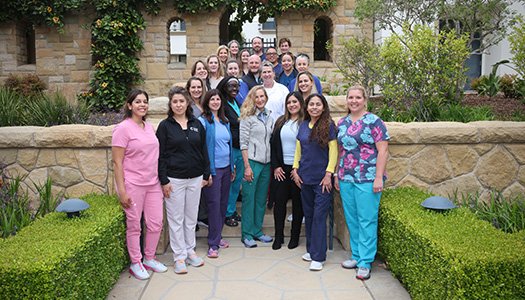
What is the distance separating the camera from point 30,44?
13805 millimetres

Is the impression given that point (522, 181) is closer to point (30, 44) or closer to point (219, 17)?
point (219, 17)

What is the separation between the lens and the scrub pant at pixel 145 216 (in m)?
4.73

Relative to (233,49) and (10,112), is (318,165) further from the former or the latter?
(10,112)

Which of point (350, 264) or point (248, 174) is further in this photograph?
point (248, 174)

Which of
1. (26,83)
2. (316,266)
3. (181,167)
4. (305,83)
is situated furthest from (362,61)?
(26,83)

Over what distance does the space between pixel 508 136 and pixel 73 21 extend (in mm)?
10524

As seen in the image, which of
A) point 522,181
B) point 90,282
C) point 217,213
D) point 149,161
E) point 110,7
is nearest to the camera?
point 90,282

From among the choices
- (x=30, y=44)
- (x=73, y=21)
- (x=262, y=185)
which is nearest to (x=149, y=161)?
(x=262, y=185)

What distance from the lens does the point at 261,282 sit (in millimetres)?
4707

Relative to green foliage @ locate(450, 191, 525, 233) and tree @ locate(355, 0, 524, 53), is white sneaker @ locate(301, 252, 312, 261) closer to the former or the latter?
green foliage @ locate(450, 191, 525, 233)

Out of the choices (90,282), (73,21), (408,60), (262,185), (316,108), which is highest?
(73,21)

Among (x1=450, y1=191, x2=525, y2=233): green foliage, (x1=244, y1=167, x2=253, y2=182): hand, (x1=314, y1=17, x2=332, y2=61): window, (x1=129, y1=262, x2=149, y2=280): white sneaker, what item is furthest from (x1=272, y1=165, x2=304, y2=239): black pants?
(x1=314, y1=17, x2=332, y2=61): window

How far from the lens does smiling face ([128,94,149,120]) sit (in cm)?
465

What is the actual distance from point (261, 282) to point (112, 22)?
8.99m
